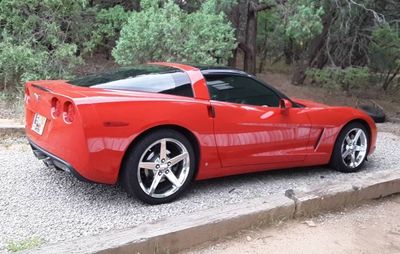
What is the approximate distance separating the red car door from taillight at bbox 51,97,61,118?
1415 mm

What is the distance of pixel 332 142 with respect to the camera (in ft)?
18.2

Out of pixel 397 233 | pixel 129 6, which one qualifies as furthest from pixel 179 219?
pixel 129 6

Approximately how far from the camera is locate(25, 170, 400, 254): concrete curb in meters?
3.35

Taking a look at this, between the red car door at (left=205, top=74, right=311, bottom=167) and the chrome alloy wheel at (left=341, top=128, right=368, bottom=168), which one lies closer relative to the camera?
the red car door at (left=205, top=74, right=311, bottom=167)

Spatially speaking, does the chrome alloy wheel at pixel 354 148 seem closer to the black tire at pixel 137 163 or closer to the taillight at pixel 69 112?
the black tire at pixel 137 163

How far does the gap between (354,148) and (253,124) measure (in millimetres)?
1720

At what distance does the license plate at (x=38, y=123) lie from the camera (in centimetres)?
436

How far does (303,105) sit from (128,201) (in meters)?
2.37

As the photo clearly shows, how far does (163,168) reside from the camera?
14.0 ft

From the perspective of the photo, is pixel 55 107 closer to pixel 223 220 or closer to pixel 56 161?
pixel 56 161

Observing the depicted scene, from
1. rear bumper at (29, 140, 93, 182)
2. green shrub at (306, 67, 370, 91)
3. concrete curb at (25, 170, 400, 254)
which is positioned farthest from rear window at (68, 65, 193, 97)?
green shrub at (306, 67, 370, 91)

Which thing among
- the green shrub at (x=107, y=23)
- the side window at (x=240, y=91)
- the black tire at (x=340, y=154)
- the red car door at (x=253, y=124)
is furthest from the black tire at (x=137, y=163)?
the green shrub at (x=107, y=23)

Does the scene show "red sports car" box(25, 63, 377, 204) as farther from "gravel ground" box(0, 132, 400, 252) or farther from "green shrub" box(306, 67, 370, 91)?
"green shrub" box(306, 67, 370, 91)

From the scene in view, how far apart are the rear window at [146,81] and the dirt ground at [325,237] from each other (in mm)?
1464
